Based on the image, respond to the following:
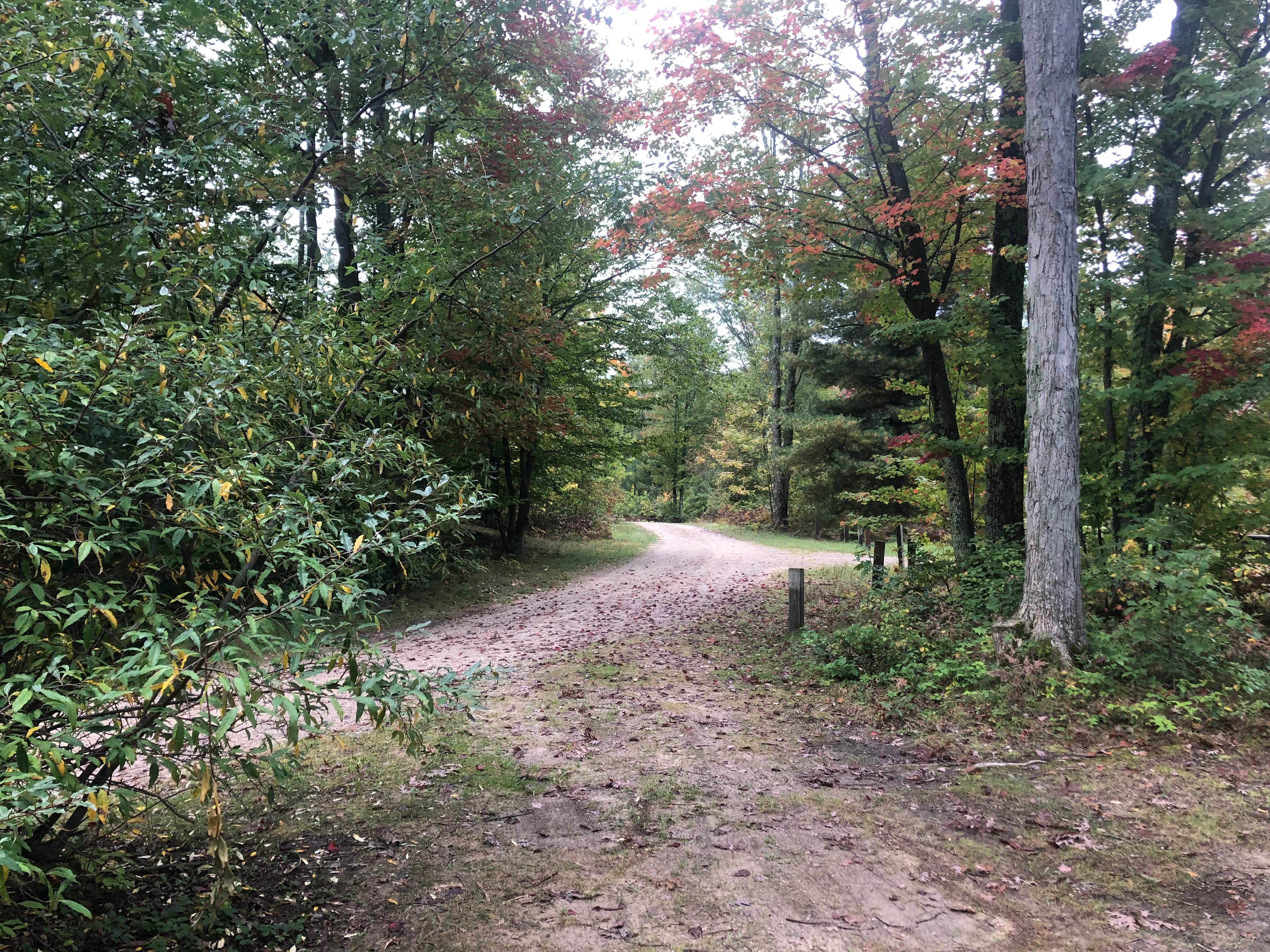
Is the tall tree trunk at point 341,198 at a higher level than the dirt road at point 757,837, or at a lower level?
higher

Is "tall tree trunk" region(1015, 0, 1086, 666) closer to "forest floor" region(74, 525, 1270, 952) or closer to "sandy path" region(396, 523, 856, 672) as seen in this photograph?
"forest floor" region(74, 525, 1270, 952)

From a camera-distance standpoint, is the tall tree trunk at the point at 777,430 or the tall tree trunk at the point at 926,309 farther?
→ the tall tree trunk at the point at 777,430

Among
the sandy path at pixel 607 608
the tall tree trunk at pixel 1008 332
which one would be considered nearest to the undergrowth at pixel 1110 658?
the tall tree trunk at pixel 1008 332

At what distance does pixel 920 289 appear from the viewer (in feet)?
31.6

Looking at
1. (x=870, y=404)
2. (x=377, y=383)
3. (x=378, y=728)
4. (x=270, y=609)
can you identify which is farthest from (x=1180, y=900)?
(x=870, y=404)

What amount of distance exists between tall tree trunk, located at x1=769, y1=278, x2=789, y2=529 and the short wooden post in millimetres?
16560

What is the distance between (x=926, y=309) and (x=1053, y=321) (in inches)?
140

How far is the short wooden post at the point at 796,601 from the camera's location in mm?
8734

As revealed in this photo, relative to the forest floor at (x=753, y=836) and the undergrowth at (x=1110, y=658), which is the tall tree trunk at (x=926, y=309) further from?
the forest floor at (x=753, y=836)

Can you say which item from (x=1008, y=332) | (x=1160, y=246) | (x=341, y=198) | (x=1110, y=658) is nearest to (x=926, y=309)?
(x=1008, y=332)

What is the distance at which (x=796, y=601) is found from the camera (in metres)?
8.79

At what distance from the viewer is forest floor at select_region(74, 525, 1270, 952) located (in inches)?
121

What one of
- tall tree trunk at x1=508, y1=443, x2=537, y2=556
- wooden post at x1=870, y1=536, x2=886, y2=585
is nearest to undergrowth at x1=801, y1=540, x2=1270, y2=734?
wooden post at x1=870, y1=536, x2=886, y2=585

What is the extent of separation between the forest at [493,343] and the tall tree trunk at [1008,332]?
0.16 ft
